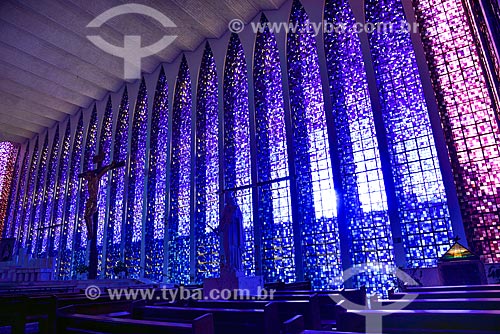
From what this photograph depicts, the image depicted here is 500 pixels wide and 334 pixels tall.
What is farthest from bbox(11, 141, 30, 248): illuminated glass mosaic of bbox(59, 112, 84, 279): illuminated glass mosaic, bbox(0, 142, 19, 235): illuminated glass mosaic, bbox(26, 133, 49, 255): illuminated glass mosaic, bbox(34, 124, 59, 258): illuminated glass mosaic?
bbox(59, 112, 84, 279): illuminated glass mosaic

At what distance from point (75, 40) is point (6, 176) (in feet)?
43.6

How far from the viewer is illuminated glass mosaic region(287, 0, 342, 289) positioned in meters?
8.12

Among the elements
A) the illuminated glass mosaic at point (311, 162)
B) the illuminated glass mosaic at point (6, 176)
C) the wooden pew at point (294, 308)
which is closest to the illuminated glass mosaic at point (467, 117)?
the illuminated glass mosaic at point (311, 162)

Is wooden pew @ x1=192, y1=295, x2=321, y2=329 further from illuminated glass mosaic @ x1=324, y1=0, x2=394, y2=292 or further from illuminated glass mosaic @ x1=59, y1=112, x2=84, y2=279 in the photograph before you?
illuminated glass mosaic @ x1=59, y1=112, x2=84, y2=279

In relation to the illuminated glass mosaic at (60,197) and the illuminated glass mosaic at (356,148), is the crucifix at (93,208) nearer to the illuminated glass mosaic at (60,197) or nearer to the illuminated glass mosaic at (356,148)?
the illuminated glass mosaic at (356,148)

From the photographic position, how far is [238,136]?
1051 cm

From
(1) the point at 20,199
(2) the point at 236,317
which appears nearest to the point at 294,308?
(2) the point at 236,317

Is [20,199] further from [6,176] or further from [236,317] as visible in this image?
[236,317]

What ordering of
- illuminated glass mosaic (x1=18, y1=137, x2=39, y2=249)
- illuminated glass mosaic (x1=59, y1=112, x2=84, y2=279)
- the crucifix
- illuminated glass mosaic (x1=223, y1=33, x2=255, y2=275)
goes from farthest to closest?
illuminated glass mosaic (x1=18, y1=137, x2=39, y2=249) < illuminated glass mosaic (x1=59, y1=112, x2=84, y2=279) < the crucifix < illuminated glass mosaic (x1=223, y1=33, x2=255, y2=275)

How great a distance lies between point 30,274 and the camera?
9.43 meters

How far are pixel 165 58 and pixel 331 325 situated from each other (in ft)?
39.6

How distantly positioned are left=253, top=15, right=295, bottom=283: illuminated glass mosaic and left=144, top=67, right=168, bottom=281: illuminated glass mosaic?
13.5 ft

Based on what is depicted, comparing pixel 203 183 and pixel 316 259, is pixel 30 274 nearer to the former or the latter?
pixel 203 183

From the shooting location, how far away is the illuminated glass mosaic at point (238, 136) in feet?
31.3
